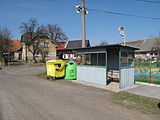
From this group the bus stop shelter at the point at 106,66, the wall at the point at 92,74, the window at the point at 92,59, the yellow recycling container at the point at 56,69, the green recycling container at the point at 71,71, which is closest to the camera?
the bus stop shelter at the point at 106,66

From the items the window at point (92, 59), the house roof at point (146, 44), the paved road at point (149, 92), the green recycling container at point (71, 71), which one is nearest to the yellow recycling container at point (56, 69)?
the green recycling container at point (71, 71)

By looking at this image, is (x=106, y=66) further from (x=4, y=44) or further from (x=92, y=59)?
(x=4, y=44)

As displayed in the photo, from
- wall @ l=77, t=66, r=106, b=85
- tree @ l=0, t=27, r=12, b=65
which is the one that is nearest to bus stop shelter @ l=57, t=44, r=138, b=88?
wall @ l=77, t=66, r=106, b=85

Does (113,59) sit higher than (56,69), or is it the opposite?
(113,59)

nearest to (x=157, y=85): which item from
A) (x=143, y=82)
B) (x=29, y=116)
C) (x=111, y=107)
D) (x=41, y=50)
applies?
(x=143, y=82)

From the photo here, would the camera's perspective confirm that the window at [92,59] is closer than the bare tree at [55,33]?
Yes

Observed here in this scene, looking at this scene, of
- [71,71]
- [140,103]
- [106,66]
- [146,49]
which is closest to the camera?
[140,103]

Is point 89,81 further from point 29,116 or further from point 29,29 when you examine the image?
point 29,29

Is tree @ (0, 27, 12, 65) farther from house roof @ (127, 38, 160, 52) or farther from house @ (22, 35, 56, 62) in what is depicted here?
house roof @ (127, 38, 160, 52)

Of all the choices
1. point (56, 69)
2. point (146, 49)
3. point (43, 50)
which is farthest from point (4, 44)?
point (146, 49)

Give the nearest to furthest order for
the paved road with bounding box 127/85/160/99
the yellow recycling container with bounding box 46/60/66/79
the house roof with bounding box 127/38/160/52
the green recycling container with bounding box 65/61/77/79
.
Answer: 1. the paved road with bounding box 127/85/160/99
2. the yellow recycling container with bounding box 46/60/66/79
3. the green recycling container with bounding box 65/61/77/79
4. the house roof with bounding box 127/38/160/52

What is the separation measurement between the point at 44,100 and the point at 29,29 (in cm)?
3053

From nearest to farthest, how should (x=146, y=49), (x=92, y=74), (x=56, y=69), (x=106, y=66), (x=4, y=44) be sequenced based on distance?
(x=106, y=66), (x=92, y=74), (x=56, y=69), (x=4, y=44), (x=146, y=49)

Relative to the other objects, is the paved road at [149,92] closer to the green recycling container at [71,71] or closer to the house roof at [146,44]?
the green recycling container at [71,71]
